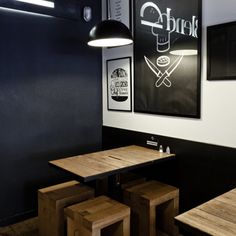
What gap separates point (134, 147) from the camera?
306 centimetres

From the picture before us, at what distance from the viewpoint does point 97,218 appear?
204cm

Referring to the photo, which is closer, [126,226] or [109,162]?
[126,226]

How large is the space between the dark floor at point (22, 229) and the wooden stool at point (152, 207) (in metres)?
1.00

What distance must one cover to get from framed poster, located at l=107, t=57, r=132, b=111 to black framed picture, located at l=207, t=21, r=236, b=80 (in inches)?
40.9

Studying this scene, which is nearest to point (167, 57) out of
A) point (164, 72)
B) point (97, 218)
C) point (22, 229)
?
point (164, 72)

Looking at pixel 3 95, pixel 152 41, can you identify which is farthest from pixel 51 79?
pixel 152 41

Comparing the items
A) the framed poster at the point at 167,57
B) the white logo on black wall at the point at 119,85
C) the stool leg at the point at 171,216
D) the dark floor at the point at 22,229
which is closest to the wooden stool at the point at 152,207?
the stool leg at the point at 171,216

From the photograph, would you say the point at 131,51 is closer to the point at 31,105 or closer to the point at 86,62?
the point at 86,62

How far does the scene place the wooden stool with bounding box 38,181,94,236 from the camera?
2385 millimetres

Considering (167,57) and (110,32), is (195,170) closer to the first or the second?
(167,57)

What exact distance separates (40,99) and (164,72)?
1360mm

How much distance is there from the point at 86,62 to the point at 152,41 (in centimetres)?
90

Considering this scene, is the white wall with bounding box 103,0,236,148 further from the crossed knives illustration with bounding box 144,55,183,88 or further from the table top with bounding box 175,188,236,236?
the table top with bounding box 175,188,236,236

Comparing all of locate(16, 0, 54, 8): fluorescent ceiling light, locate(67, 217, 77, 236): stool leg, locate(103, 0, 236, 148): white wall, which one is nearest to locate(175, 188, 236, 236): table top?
locate(103, 0, 236, 148): white wall
